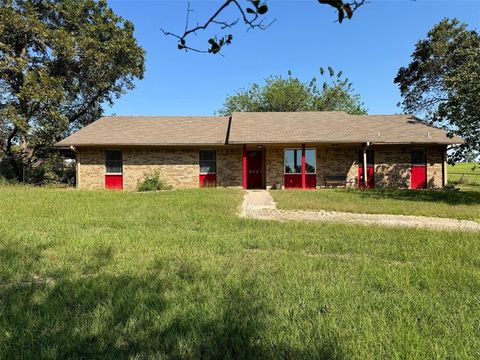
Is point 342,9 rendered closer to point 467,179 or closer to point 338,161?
point 338,161

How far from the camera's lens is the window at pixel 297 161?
19469 mm

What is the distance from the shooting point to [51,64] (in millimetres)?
22281

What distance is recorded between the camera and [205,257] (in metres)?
5.14

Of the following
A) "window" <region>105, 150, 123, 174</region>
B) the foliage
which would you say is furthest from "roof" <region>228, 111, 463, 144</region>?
the foliage

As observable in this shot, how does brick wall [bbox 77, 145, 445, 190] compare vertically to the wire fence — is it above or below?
above

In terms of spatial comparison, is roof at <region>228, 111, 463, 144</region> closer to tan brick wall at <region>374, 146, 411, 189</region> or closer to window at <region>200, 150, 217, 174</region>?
tan brick wall at <region>374, 146, 411, 189</region>

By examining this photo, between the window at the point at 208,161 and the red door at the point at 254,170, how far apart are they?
6.85 ft

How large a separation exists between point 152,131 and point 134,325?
62.3ft

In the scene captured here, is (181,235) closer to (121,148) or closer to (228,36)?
(228,36)

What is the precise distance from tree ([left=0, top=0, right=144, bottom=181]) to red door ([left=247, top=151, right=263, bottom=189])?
37.5 feet

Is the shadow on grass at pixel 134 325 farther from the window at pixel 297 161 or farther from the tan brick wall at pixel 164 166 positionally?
the window at pixel 297 161

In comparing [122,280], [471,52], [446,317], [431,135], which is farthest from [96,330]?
[431,135]

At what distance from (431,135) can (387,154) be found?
2829mm

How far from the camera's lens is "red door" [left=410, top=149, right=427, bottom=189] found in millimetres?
19812
